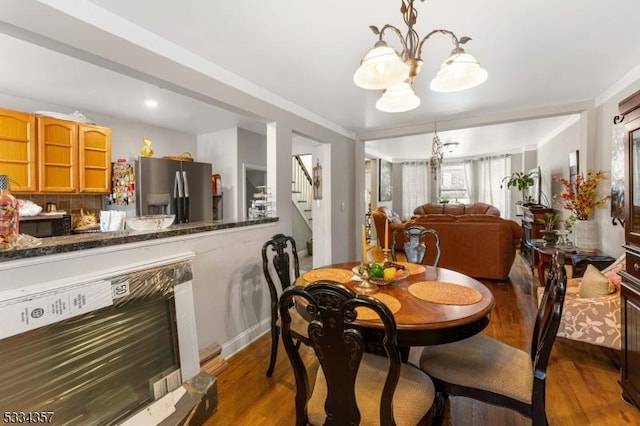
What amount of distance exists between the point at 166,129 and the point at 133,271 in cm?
368

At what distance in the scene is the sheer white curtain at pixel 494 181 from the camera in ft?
26.5

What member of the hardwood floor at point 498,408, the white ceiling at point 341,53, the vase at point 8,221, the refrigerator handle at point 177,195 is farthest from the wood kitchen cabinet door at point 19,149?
the hardwood floor at point 498,408

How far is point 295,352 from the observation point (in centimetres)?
116

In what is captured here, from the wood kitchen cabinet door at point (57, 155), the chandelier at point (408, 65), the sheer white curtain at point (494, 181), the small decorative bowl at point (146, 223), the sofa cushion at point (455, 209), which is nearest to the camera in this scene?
the chandelier at point (408, 65)

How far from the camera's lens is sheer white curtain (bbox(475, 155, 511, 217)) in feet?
26.5

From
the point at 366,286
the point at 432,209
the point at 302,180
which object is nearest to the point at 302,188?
the point at 302,180

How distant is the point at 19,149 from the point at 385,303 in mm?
3859

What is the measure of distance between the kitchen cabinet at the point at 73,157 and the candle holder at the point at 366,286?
3541 millimetres

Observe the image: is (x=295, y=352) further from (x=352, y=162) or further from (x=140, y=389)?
(x=352, y=162)

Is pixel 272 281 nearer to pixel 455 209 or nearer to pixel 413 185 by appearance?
pixel 455 209

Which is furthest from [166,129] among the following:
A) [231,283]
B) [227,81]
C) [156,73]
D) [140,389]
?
[140,389]

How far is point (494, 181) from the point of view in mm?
8352

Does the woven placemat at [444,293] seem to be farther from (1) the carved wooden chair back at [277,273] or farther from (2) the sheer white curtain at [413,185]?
(2) the sheer white curtain at [413,185]

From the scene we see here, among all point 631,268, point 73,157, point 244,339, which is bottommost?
point 244,339
